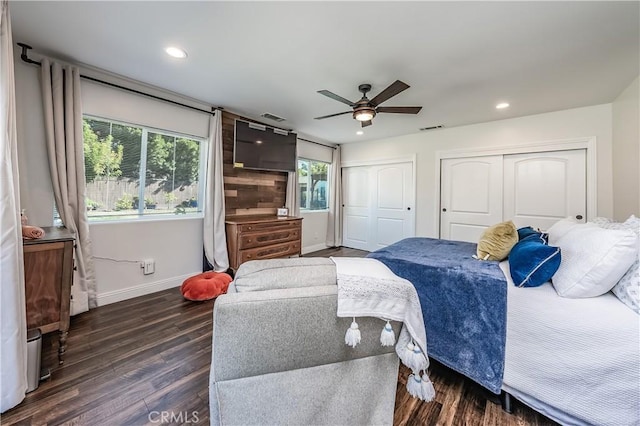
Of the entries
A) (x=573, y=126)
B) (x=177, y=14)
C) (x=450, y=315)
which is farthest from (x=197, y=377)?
(x=573, y=126)

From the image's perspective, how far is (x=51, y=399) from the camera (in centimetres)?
142

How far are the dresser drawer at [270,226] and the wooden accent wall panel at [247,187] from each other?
51 centimetres

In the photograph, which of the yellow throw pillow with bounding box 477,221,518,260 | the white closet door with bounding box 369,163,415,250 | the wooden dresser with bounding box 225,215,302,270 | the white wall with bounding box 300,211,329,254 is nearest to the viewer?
the yellow throw pillow with bounding box 477,221,518,260

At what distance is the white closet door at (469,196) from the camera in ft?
12.8

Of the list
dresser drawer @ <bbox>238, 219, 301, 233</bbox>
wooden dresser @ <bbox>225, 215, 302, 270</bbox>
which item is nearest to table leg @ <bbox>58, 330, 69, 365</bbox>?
wooden dresser @ <bbox>225, 215, 302, 270</bbox>

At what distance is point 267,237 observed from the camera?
12.4 ft

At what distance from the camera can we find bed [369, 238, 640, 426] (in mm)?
1135

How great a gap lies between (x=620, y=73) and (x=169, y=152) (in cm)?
490

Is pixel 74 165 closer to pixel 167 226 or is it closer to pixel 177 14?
pixel 167 226

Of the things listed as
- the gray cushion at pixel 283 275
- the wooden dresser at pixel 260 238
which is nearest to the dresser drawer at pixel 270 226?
the wooden dresser at pixel 260 238

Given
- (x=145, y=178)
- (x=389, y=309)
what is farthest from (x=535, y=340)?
(x=145, y=178)

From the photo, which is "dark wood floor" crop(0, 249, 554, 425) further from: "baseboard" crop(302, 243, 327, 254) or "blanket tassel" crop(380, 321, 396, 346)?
"baseboard" crop(302, 243, 327, 254)

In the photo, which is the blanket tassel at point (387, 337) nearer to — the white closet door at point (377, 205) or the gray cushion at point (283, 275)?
the gray cushion at point (283, 275)

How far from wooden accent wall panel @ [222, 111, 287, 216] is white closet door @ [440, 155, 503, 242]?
2.91 m
